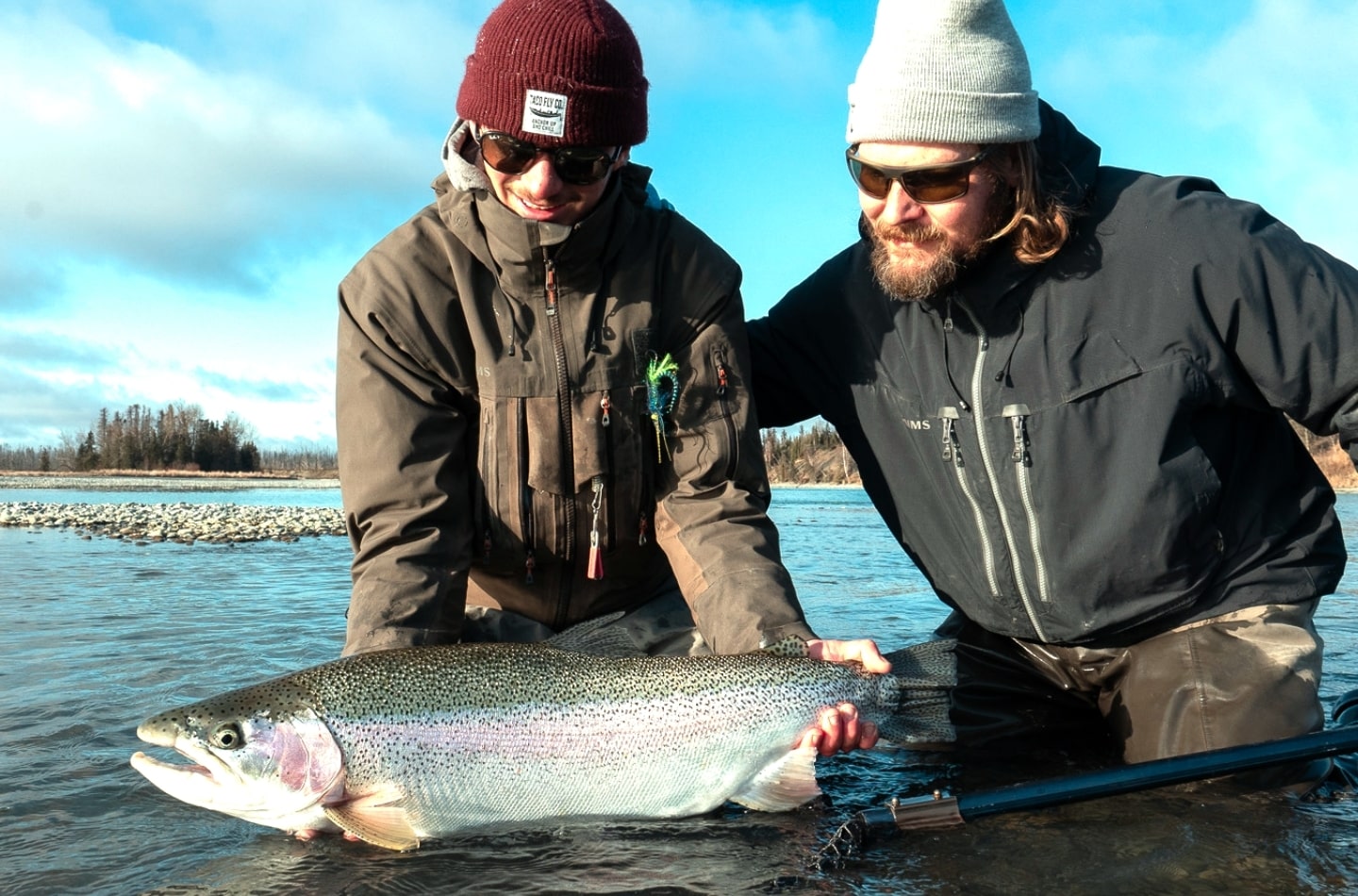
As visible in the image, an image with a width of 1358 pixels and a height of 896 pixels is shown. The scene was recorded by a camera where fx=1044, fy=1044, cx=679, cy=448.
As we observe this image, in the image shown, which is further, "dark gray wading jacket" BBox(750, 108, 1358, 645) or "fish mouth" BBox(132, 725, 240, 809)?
"dark gray wading jacket" BBox(750, 108, 1358, 645)

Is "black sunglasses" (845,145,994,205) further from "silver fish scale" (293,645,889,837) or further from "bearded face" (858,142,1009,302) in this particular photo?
"silver fish scale" (293,645,889,837)

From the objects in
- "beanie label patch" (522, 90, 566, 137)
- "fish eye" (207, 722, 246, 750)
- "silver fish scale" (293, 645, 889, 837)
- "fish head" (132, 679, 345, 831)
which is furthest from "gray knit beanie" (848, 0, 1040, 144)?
"fish eye" (207, 722, 246, 750)

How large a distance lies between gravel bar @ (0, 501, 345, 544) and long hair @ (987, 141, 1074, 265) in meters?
15.2

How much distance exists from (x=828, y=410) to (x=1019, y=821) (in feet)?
5.99

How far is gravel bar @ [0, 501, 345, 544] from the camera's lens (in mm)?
17234

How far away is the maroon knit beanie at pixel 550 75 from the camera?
11.3 feet

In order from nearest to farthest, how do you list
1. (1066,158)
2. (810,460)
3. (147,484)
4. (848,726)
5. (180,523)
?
(848,726) → (1066,158) → (180,523) → (147,484) → (810,460)

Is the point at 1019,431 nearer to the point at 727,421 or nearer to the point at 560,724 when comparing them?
the point at 727,421

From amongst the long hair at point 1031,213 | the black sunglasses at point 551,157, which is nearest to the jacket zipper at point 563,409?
the black sunglasses at point 551,157

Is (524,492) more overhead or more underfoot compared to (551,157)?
more underfoot

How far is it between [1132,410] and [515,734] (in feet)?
7.52

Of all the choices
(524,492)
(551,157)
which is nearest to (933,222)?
(551,157)

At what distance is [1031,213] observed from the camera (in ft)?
12.1

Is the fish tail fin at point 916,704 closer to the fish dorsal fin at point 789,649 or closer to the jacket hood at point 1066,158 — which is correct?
the fish dorsal fin at point 789,649
